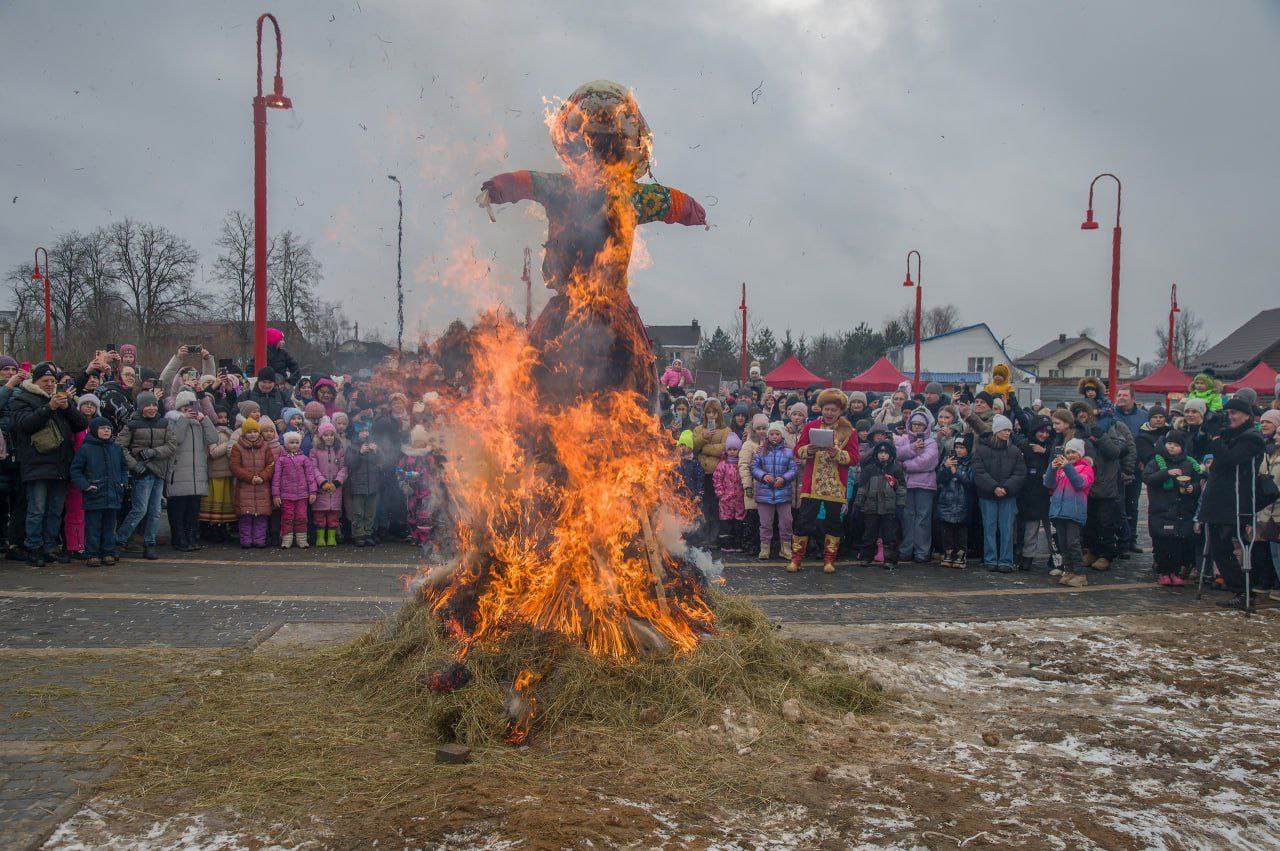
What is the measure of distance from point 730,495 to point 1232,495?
5.79 metres

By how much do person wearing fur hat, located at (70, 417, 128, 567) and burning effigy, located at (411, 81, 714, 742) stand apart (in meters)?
6.29

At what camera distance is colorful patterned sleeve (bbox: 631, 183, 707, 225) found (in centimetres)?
598

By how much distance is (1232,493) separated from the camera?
943cm

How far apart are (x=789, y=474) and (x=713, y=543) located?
1.81 metres

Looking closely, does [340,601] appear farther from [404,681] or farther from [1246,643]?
[1246,643]

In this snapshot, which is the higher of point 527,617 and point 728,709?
point 527,617

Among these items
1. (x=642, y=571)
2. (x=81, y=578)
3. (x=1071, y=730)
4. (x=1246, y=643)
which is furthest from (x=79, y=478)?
(x=1246, y=643)

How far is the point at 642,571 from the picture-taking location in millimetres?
6023

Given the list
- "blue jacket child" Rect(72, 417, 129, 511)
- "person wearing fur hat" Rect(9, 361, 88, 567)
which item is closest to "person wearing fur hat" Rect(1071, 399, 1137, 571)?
"blue jacket child" Rect(72, 417, 129, 511)

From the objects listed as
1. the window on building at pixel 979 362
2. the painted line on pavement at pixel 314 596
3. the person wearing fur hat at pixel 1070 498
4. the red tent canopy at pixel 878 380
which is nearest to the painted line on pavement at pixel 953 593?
the painted line on pavement at pixel 314 596

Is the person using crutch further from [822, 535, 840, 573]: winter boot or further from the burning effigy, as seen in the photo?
the burning effigy

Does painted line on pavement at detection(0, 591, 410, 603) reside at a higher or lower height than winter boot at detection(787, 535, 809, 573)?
lower

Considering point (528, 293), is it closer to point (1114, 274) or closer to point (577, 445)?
point (577, 445)

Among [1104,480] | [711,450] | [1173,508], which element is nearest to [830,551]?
[711,450]
